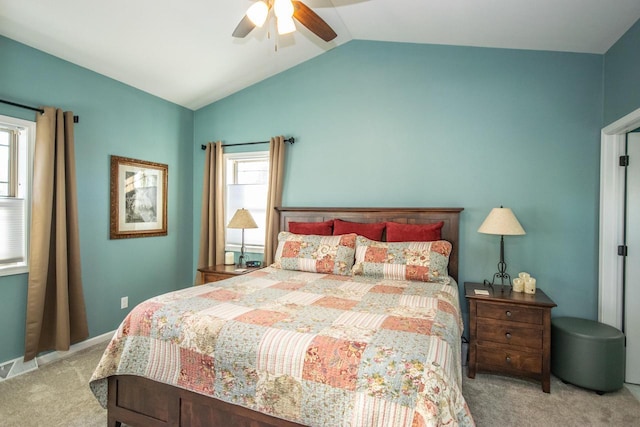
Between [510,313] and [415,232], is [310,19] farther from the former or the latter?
[510,313]

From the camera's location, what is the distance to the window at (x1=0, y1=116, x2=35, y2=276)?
2707 mm

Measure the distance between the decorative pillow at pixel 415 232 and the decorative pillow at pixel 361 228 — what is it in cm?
13

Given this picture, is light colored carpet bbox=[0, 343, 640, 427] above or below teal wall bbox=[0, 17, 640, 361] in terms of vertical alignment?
below

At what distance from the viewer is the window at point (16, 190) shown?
8.88ft

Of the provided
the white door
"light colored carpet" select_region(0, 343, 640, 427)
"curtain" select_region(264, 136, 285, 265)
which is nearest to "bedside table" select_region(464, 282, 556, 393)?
"light colored carpet" select_region(0, 343, 640, 427)

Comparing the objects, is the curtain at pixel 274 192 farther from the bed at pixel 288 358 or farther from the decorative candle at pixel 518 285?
the decorative candle at pixel 518 285

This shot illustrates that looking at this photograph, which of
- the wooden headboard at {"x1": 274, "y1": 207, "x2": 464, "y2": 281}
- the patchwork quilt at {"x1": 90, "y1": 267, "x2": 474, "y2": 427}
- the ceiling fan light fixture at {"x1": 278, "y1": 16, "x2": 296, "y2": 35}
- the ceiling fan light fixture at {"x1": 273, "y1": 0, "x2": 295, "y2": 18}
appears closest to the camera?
the patchwork quilt at {"x1": 90, "y1": 267, "x2": 474, "y2": 427}

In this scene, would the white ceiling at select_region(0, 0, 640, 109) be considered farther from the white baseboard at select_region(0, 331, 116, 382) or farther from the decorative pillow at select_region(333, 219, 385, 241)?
the white baseboard at select_region(0, 331, 116, 382)

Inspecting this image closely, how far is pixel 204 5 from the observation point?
264 centimetres

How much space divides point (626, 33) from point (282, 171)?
10.5 ft

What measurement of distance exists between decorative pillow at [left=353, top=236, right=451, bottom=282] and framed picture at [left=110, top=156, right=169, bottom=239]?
2.49 m

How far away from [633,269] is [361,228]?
2.22 metres

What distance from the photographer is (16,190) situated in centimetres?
277

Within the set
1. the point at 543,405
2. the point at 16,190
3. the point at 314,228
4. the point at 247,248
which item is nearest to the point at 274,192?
the point at 314,228
